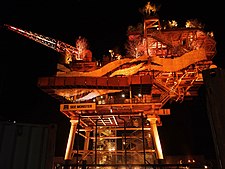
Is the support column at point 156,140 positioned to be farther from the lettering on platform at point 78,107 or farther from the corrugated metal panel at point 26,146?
the corrugated metal panel at point 26,146

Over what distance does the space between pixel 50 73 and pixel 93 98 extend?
28.6 meters

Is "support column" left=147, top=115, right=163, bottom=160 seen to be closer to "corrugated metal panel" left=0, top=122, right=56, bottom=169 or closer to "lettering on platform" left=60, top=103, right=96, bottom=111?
"lettering on platform" left=60, top=103, right=96, bottom=111

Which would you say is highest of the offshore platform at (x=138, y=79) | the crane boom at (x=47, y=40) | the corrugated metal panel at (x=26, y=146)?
the crane boom at (x=47, y=40)

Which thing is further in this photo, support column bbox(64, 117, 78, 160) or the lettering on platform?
support column bbox(64, 117, 78, 160)

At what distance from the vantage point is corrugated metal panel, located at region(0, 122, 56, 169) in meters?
7.17

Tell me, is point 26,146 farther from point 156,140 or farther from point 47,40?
point 47,40

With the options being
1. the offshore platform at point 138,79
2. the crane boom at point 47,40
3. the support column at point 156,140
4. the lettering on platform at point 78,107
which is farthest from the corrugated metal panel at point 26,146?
the crane boom at point 47,40

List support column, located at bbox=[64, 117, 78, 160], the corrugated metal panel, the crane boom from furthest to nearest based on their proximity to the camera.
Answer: the crane boom → support column, located at bbox=[64, 117, 78, 160] → the corrugated metal panel

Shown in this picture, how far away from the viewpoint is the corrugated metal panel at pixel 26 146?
23.5ft

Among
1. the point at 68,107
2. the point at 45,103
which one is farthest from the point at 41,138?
the point at 45,103

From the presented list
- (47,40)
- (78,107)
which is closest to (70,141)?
(78,107)

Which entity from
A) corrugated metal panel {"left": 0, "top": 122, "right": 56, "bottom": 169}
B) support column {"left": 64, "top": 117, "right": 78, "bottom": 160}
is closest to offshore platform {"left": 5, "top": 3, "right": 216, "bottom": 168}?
support column {"left": 64, "top": 117, "right": 78, "bottom": 160}

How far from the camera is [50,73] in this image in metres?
48.0

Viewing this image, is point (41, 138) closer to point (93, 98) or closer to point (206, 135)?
point (93, 98)
